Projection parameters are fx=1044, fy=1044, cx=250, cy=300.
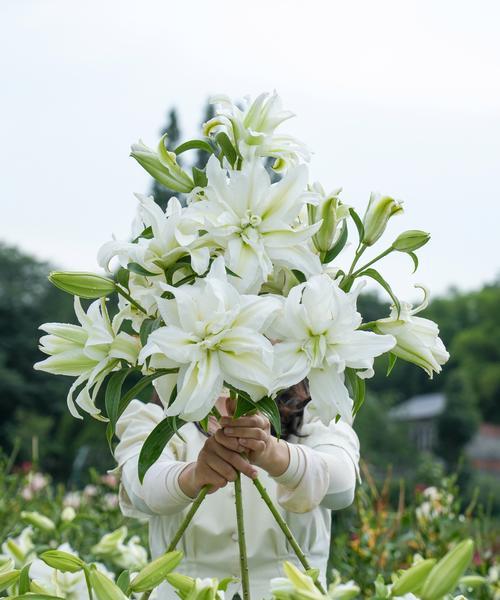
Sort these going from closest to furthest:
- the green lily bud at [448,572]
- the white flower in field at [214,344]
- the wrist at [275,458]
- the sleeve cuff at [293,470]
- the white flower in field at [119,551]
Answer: the green lily bud at [448,572] < the white flower in field at [214,344] < the wrist at [275,458] < the sleeve cuff at [293,470] < the white flower in field at [119,551]

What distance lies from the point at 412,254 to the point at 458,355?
62785mm

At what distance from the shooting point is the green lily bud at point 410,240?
1.81 metres

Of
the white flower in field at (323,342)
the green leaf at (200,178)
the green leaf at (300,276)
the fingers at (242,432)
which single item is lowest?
the fingers at (242,432)

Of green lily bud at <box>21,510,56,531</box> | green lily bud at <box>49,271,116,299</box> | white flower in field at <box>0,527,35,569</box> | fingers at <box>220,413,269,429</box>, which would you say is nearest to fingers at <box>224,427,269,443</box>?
fingers at <box>220,413,269,429</box>

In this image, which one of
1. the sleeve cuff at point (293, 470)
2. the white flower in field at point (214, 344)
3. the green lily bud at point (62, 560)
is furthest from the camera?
the sleeve cuff at point (293, 470)

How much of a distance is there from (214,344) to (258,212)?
256mm

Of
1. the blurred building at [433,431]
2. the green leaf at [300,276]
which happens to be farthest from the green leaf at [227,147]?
the blurred building at [433,431]

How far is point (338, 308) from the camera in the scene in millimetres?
1604

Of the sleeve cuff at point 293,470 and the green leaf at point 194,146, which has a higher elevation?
the green leaf at point 194,146

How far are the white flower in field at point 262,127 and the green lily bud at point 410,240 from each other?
0.22 meters

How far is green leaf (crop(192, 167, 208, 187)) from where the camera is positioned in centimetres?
180

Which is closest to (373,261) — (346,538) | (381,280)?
(381,280)

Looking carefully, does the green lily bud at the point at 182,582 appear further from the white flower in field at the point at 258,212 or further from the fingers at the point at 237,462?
the white flower in field at the point at 258,212

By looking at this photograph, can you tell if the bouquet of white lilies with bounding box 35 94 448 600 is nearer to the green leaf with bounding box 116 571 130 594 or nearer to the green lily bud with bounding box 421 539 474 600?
the green leaf with bounding box 116 571 130 594
